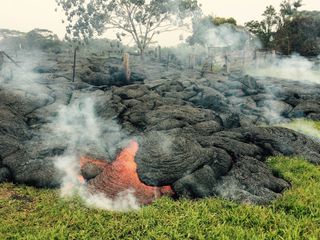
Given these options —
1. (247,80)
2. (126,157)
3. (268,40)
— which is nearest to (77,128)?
(126,157)

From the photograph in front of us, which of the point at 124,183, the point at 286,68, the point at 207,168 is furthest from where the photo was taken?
the point at 286,68

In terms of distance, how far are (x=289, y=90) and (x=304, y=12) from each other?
1006 inches

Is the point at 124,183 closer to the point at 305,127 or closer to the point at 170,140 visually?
the point at 170,140

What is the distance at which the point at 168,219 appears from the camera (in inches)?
321

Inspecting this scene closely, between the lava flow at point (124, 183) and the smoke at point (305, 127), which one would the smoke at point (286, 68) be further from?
the lava flow at point (124, 183)

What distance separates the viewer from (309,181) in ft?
33.5

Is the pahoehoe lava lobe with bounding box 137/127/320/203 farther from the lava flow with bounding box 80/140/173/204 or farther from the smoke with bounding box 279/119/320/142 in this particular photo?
the smoke with bounding box 279/119/320/142

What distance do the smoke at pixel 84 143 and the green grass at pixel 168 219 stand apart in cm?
49

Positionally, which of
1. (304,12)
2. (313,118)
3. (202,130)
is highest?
(304,12)

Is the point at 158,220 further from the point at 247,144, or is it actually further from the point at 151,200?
the point at 247,144

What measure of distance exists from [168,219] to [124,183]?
2132 millimetres

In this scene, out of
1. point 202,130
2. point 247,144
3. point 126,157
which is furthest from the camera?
point 202,130

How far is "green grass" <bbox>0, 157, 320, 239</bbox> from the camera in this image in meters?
7.52

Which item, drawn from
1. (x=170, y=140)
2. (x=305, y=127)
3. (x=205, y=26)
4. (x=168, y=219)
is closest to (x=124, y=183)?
(x=170, y=140)
